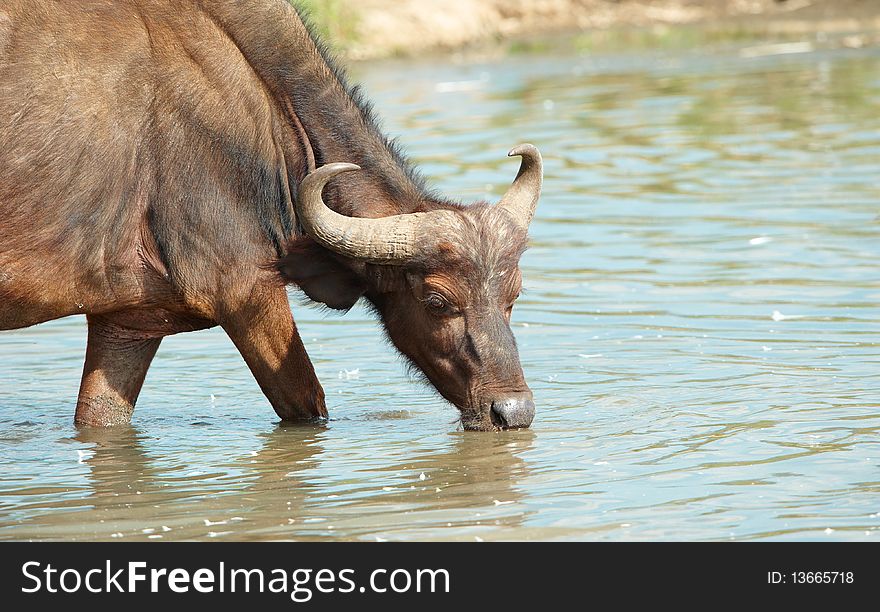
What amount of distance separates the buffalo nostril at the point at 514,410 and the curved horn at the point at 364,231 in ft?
2.76

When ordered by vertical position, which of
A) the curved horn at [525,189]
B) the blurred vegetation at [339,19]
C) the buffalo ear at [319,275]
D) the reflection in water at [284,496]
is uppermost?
the blurred vegetation at [339,19]

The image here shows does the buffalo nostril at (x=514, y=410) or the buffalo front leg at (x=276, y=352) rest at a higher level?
the buffalo front leg at (x=276, y=352)

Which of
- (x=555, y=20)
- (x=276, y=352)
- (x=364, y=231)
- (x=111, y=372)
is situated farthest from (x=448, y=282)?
(x=555, y=20)

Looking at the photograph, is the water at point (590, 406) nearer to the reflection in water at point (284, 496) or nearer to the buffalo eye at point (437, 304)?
the reflection in water at point (284, 496)

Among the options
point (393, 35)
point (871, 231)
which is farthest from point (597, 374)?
point (393, 35)

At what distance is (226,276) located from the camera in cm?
759

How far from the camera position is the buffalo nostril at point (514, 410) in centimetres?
758

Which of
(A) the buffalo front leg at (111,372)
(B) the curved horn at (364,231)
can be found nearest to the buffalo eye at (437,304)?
(B) the curved horn at (364,231)

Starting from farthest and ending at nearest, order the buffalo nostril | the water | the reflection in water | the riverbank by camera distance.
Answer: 1. the riverbank
2. the buffalo nostril
3. the water
4. the reflection in water

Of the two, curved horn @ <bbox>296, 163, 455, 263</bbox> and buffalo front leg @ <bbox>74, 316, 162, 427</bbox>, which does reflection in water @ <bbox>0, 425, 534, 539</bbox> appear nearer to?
buffalo front leg @ <bbox>74, 316, 162, 427</bbox>

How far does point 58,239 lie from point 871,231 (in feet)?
24.5

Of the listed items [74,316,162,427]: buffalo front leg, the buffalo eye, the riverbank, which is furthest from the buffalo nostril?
the riverbank

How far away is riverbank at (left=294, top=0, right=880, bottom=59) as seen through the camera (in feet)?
98.1

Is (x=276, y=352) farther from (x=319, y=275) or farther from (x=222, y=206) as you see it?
(x=222, y=206)
